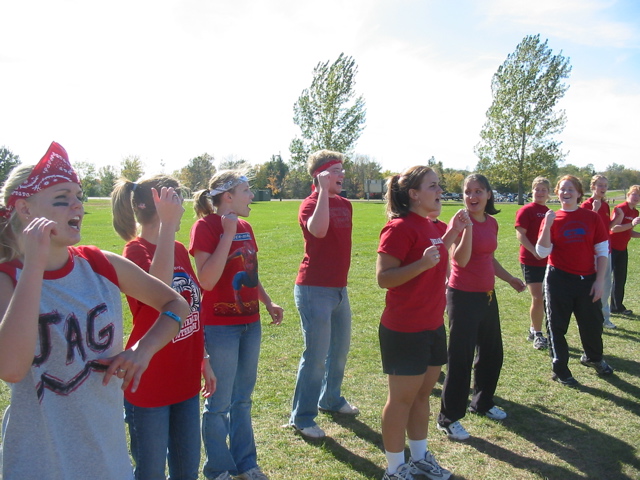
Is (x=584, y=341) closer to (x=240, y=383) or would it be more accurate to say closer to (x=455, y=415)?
(x=455, y=415)

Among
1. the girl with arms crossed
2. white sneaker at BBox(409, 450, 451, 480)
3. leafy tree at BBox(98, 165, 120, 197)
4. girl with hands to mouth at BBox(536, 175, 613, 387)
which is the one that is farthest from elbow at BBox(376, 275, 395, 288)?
leafy tree at BBox(98, 165, 120, 197)

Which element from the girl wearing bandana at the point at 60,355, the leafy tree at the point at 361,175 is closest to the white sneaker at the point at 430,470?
the girl wearing bandana at the point at 60,355

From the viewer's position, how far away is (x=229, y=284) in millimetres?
3416

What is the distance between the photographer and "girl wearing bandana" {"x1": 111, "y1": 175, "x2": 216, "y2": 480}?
99.0 inches

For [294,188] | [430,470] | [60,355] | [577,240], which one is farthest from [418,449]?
[294,188]

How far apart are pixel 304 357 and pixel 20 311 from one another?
2910mm

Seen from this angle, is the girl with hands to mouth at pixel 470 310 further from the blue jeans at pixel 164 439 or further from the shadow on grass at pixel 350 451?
the blue jeans at pixel 164 439

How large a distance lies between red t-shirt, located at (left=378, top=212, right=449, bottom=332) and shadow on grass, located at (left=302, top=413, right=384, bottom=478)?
1.15 metres

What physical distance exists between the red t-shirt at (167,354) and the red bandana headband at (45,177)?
828 millimetres

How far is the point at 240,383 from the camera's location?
3510 mm

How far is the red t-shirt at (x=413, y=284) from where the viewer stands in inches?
132

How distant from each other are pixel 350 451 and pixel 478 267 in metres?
1.83

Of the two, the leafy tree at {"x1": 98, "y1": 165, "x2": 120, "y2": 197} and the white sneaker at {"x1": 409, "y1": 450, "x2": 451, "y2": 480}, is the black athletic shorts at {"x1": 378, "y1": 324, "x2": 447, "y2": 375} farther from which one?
the leafy tree at {"x1": 98, "y1": 165, "x2": 120, "y2": 197}

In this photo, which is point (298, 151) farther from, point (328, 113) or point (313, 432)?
point (313, 432)
